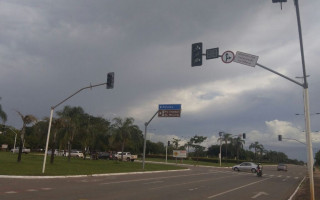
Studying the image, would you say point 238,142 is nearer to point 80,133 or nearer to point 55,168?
point 80,133

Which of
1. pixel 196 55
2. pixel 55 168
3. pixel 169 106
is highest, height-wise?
pixel 169 106

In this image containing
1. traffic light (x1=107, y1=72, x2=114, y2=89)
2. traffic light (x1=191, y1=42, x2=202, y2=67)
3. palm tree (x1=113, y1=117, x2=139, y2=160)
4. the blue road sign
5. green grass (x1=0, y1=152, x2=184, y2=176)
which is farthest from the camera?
palm tree (x1=113, y1=117, x2=139, y2=160)

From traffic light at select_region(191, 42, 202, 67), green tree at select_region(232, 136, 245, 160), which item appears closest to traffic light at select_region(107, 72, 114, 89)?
traffic light at select_region(191, 42, 202, 67)

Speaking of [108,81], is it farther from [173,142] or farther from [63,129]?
[173,142]

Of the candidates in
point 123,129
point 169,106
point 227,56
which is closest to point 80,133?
point 123,129

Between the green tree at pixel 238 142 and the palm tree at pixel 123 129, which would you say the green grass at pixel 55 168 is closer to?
the palm tree at pixel 123 129

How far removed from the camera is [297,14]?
12383 millimetres

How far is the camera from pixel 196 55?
12930 mm

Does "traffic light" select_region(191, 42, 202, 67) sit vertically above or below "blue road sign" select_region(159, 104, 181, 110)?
below

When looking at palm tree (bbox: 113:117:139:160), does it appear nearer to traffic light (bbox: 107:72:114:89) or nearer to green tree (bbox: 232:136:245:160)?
traffic light (bbox: 107:72:114:89)

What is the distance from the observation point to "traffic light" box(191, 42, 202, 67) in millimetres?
12883

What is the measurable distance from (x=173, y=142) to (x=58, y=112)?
199ft

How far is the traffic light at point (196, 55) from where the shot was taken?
12883 mm

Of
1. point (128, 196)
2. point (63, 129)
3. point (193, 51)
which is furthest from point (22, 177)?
point (63, 129)
